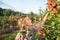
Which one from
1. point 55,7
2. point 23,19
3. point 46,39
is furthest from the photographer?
point 46,39

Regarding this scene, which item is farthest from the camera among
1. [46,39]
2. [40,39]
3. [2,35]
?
[46,39]

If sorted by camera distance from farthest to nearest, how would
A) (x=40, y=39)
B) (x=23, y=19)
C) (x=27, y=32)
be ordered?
(x=40, y=39), (x=27, y=32), (x=23, y=19)

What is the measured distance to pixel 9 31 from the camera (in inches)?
55.8

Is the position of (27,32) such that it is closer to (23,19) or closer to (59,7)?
(23,19)

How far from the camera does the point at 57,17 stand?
3.15 metres

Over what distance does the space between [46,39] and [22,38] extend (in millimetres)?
1384

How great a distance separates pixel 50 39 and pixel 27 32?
4.63ft

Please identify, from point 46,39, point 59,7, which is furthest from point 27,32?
point 46,39

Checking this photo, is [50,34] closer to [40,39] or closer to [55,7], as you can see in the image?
[40,39]

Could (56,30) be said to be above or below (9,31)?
below

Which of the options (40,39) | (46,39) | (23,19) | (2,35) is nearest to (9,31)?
(2,35)

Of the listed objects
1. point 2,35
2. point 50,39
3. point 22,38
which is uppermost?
point 2,35

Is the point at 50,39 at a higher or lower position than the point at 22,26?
lower

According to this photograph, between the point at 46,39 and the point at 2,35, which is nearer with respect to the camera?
the point at 2,35
